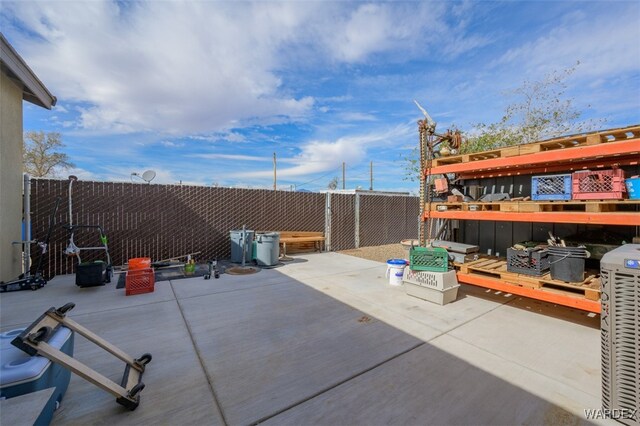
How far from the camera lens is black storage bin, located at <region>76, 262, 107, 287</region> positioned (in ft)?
16.4

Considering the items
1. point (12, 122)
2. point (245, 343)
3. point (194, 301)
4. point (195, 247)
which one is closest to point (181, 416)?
point (245, 343)

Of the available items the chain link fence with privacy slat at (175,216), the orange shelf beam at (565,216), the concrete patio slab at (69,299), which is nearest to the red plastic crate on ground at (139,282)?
the concrete patio slab at (69,299)

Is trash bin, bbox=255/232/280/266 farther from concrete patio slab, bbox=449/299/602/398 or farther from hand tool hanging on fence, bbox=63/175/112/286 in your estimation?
concrete patio slab, bbox=449/299/602/398

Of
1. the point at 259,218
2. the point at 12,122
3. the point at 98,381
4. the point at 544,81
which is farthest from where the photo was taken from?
the point at 544,81

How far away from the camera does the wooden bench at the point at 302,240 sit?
8.67 metres

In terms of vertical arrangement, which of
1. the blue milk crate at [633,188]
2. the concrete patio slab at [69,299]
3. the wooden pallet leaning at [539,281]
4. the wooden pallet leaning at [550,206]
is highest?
the blue milk crate at [633,188]

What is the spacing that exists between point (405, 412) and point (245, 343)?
1778mm

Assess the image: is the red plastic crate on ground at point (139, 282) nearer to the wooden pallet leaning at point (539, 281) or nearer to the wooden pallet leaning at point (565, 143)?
the wooden pallet leaning at point (539, 281)

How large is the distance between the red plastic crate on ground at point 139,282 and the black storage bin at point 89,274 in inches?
36.6

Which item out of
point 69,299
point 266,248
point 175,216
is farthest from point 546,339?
point 175,216

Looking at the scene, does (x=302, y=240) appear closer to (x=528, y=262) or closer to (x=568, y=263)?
(x=528, y=262)

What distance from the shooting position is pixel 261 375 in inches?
96.7

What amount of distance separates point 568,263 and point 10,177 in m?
9.50

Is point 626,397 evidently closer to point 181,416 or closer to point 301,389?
point 301,389
